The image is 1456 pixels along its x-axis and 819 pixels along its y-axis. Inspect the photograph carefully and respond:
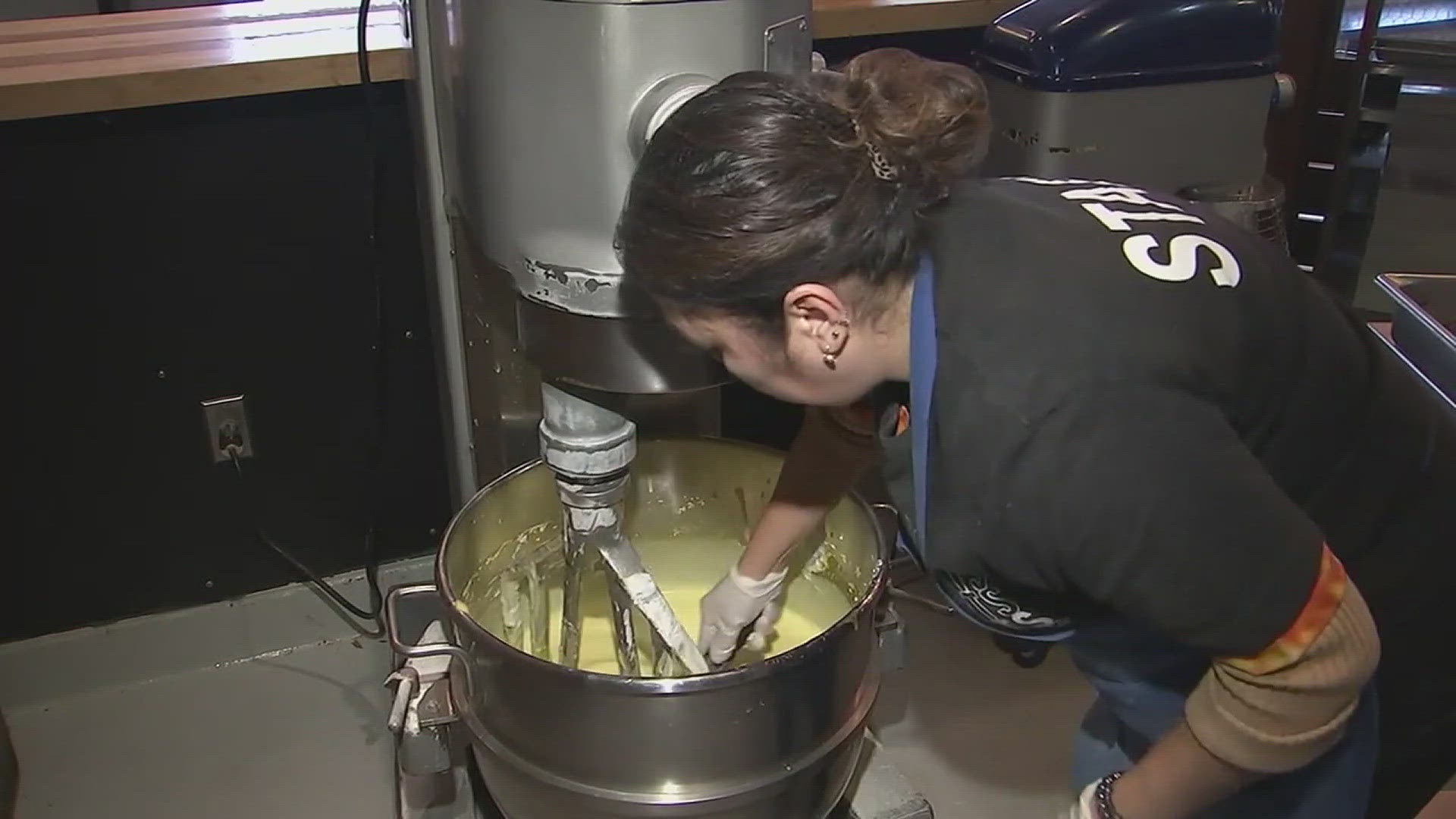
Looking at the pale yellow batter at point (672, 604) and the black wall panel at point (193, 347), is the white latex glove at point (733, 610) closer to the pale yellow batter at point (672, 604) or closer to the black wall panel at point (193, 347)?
the pale yellow batter at point (672, 604)

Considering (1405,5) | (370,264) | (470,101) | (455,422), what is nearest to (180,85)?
(370,264)

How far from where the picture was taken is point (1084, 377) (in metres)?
0.66

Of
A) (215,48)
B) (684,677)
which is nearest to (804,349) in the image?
(684,677)

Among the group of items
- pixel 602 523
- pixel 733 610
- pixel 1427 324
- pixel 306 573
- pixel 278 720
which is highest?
pixel 1427 324

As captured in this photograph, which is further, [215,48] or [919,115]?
[215,48]

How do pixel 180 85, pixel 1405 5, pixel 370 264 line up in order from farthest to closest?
pixel 1405 5 → pixel 370 264 → pixel 180 85

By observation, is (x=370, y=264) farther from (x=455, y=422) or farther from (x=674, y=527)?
(x=674, y=527)

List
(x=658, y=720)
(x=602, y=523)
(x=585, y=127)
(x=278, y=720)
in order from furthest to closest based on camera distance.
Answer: (x=278, y=720), (x=602, y=523), (x=658, y=720), (x=585, y=127)

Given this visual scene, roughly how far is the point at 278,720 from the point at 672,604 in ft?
1.76

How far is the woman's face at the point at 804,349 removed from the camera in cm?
73

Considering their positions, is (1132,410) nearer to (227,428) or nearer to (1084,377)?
(1084,377)

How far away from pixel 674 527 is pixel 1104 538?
25.0 inches

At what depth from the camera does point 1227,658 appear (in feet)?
2.38

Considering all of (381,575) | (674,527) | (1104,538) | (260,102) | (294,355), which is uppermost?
(260,102)
